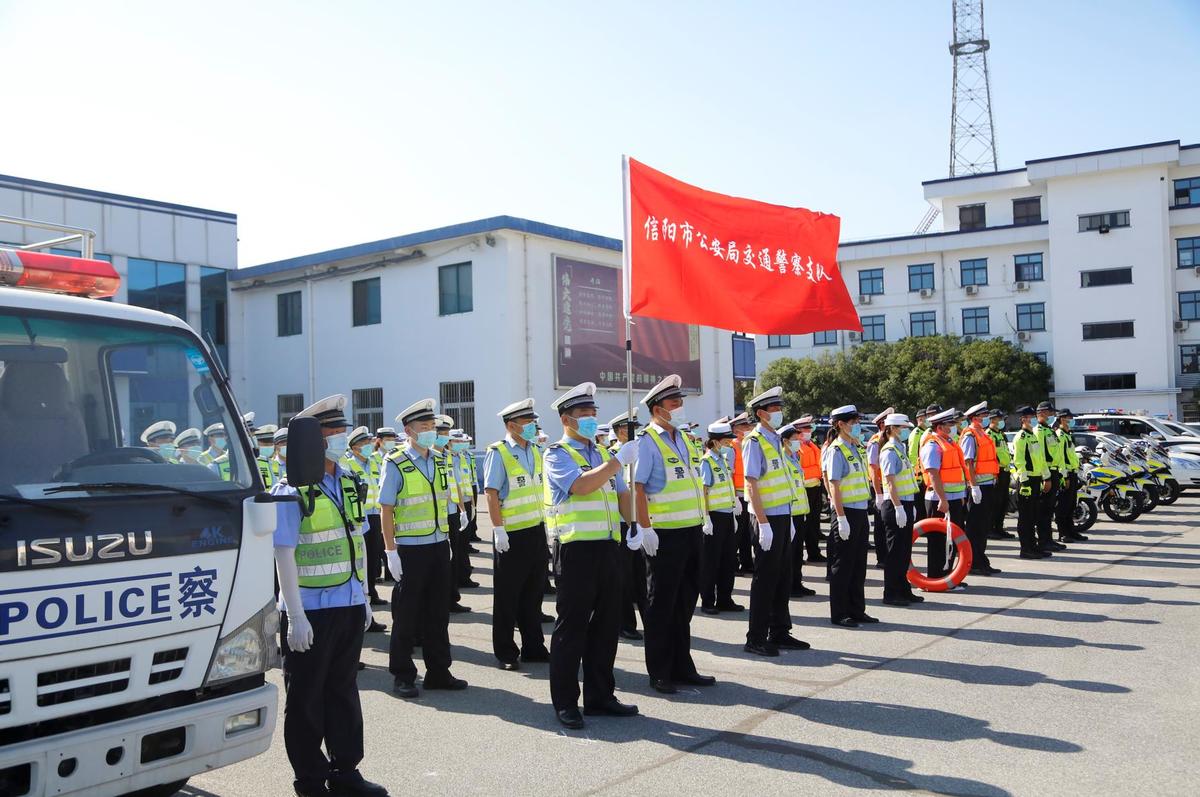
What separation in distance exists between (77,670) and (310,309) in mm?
27255

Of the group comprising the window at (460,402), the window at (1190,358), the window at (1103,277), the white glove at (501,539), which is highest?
the window at (1103,277)

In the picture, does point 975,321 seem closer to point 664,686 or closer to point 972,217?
point 972,217

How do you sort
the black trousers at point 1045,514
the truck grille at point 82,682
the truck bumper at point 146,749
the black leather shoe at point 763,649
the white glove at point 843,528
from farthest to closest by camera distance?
1. the black trousers at point 1045,514
2. the white glove at point 843,528
3. the black leather shoe at point 763,649
4. the truck grille at point 82,682
5. the truck bumper at point 146,749

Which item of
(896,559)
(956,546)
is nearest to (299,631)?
(896,559)

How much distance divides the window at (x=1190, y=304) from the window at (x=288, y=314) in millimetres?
39803

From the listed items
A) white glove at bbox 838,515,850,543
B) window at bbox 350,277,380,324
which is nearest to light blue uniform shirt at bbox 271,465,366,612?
white glove at bbox 838,515,850,543

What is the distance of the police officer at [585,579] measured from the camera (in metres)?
6.13

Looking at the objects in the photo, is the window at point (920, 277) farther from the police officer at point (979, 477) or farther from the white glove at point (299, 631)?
the white glove at point (299, 631)

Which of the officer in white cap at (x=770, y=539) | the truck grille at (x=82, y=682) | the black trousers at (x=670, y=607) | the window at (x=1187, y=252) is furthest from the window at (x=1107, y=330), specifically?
the truck grille at (x=82, y=682)

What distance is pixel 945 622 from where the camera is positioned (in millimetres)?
9047

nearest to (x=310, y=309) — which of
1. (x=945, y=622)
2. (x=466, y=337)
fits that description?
(x=466, y=337)

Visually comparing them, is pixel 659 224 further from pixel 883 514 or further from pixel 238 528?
pixel 238 528

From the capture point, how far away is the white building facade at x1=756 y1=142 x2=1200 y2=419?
44.6 meters

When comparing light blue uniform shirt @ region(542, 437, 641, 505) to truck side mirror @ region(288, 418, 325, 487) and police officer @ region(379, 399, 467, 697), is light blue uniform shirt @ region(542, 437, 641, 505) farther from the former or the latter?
truck side mirror @ region(288, 418, 325, 487)
